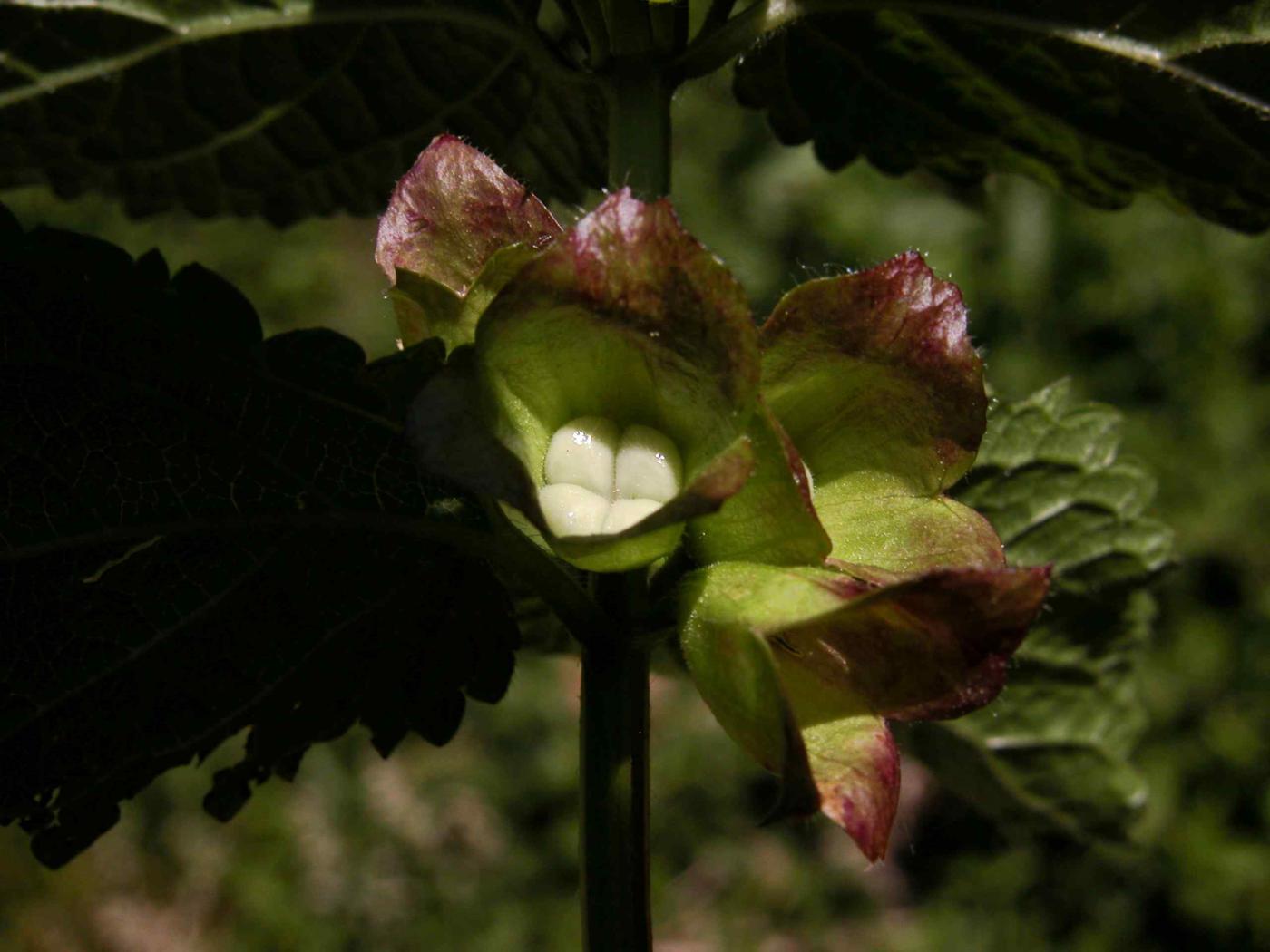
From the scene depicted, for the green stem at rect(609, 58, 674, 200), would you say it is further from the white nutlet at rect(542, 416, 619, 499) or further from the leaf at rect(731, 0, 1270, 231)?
the white nutlet at rect(542, 416, 619, 499)

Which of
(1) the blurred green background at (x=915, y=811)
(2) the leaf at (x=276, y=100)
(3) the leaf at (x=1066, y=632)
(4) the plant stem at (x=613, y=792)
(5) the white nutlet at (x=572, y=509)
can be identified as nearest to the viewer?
(5) the white nutlet at (x=572, y=509)

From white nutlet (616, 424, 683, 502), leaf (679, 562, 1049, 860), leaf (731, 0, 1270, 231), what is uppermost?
leaf (731, 0, 1270, 231)

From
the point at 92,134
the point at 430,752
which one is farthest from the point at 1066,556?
the point at 430,752

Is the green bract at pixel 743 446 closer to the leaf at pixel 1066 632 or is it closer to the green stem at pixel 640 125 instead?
the green stem at pixel 640 125

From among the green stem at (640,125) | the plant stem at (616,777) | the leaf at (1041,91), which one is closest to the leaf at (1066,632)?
the leaf at (1041,91)

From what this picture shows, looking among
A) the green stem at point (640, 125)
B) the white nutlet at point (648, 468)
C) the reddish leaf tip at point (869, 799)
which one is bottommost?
the reddish leaf tip at point (869, 799)

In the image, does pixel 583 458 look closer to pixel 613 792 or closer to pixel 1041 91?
pixel 613 792

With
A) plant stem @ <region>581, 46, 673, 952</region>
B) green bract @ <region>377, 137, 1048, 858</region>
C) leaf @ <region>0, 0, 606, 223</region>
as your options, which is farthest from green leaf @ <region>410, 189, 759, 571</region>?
leaf @ <region>0, 0, 606, 223</region>
